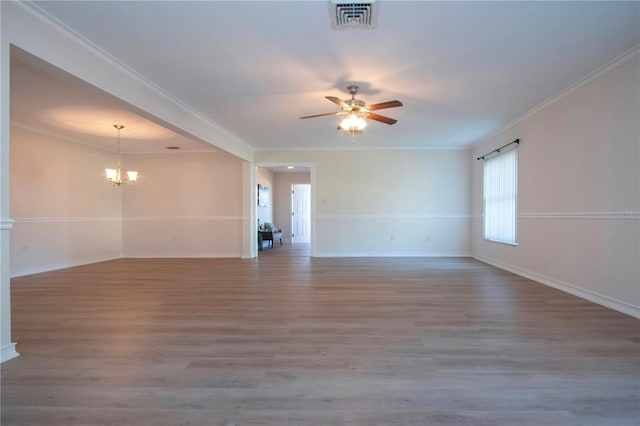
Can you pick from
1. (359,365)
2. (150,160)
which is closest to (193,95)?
(359,365)

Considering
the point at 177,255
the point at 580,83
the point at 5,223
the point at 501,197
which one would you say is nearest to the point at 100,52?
the point at 5,223

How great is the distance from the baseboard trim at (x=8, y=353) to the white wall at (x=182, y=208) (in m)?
5.31

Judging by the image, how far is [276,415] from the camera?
1624mm

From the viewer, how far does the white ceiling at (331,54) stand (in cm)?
237

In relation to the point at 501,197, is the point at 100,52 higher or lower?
higher

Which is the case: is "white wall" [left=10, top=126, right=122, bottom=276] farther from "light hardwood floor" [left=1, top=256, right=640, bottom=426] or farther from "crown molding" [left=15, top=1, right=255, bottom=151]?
"crown molding" [left=15, top=1, right=255, bottom=151]

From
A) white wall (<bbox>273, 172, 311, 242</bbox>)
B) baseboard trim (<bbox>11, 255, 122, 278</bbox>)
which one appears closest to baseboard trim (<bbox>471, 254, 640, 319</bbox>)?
white wall (<bbox>273, 172, 311, 242</bbox>)

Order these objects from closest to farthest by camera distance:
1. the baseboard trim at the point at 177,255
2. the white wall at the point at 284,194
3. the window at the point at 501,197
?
the window at the point at 501,197, the baseboard trim at the point at 177,255, the white wall at the point at 284,194

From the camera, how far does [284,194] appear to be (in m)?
11.1

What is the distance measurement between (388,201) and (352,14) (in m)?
5.33

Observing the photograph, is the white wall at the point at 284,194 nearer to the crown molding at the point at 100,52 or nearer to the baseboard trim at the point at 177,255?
the baseboard trim at the point at 177,255

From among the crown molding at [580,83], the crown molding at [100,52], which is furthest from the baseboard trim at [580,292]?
the crown molding at [100,52]

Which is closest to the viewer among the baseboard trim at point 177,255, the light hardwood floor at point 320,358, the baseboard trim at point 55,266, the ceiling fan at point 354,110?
the light hardwood floor at point 320,358

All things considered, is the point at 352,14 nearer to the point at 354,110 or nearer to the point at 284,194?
the point at 354,110
